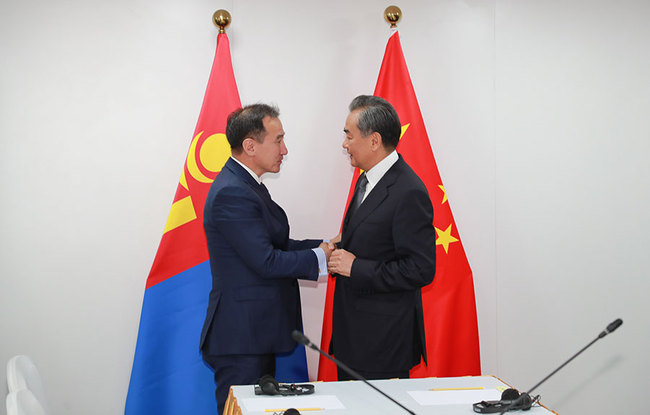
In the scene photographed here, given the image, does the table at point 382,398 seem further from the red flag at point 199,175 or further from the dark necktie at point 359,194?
the red flag at point 199,175

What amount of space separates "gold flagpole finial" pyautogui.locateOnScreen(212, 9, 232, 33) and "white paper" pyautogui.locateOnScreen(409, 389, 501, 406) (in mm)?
2291

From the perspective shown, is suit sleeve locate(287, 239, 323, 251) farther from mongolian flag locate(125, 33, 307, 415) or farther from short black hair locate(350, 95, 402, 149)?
short black hair locate(350, 95, 402, 149)

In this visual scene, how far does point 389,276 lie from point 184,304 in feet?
4.33

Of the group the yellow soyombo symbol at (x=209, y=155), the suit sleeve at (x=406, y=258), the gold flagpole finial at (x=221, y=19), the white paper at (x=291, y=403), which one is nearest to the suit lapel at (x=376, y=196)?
the suit sleeve at (x=406, y=258)

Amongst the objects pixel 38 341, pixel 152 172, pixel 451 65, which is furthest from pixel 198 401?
pixel 451 65

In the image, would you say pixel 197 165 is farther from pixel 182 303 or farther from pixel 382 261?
pixel 382 261

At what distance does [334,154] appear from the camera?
11.9 ft

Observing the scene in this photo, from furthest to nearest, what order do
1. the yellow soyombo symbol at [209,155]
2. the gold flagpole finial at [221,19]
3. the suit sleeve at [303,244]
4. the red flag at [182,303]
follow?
the gold flagpole finial at [221,19], the yellow soyombo symbol at [209,155], the red flag at [182,303], the suit sleeve at [303,244]

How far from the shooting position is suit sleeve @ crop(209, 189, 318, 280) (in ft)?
7.95

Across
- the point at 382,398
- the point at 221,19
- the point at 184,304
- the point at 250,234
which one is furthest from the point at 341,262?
the point at 221,19

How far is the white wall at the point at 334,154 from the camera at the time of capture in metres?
3.31

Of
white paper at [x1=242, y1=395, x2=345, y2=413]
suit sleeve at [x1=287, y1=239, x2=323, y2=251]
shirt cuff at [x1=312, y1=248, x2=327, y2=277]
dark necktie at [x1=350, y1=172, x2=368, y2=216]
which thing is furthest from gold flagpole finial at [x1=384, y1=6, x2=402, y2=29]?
white paper at [x1=242, y1=395, x2=345, y2=413]

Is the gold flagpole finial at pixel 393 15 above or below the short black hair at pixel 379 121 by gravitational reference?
above

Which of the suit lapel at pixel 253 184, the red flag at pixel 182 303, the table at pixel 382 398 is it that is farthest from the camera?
the red flag at pixel 182 303
